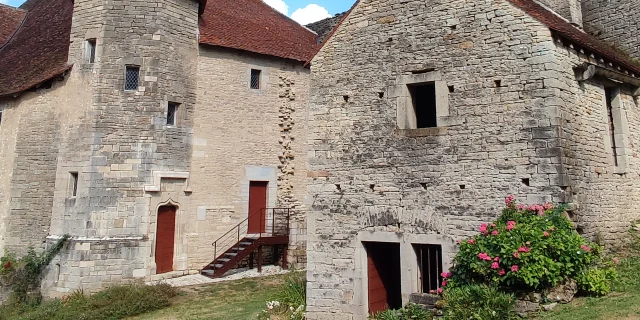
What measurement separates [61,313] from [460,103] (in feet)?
31.5

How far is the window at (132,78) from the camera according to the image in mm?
12414

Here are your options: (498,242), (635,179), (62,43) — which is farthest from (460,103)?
(62,43)

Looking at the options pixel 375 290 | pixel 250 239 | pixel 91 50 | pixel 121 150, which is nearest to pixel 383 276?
pixel 375 290

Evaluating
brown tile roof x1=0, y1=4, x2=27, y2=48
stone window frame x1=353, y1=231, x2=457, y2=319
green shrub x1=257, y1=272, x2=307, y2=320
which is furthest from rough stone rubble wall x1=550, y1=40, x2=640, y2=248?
A: brown tile roof x1=0, y1=4, x2=27, y2=48

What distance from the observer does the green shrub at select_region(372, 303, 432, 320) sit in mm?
6898

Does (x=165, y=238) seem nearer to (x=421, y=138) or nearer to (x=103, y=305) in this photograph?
(x=103, y=305)

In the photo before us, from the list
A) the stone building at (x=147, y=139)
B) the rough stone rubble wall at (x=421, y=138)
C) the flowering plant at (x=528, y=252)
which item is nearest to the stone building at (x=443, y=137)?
the rough stone rubble wall at (x=421, y=138)

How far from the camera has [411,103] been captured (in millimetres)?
8125

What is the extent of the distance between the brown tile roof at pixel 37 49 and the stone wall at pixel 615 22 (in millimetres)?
14826

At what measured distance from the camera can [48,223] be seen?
12875mm

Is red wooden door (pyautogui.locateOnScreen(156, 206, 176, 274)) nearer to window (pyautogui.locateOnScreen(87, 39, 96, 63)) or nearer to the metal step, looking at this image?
the metal step

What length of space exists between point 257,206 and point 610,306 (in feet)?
36.3

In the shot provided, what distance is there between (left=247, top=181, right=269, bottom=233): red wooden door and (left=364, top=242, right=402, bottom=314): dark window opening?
22.1ft

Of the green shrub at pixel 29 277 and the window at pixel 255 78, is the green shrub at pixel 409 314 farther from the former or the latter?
the window at pixel 255 78
